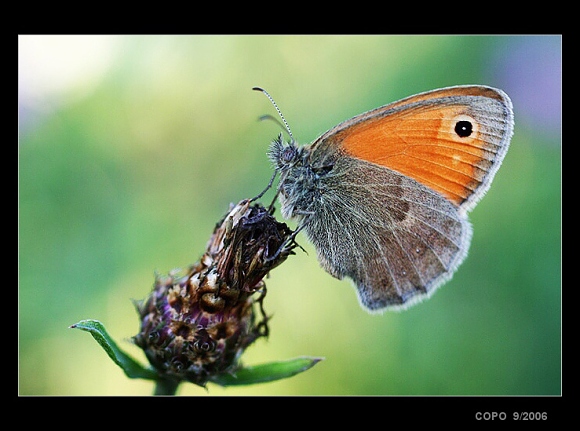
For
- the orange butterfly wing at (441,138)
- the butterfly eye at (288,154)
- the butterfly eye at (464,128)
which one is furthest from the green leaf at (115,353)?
the butterfly eye at (464,128)

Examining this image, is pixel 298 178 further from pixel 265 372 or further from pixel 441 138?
pixel 265 372

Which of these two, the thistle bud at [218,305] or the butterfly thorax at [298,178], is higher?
the butterfly thorax at [298,178]

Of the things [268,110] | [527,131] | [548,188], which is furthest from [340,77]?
[548,188]

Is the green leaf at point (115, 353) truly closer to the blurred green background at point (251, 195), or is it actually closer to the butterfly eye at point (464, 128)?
the blurred green background at point (251, 195)

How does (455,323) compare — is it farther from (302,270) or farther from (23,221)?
(23,221)

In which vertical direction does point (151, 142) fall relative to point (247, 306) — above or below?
above

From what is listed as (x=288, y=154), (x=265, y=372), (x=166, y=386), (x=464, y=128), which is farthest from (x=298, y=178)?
(x=166, y=386)
